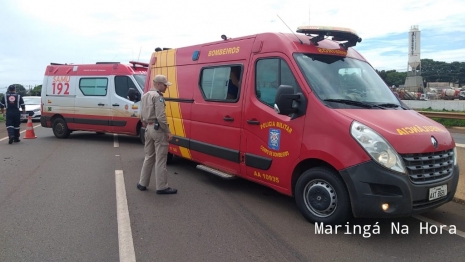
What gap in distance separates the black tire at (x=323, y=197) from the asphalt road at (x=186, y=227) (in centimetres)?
17

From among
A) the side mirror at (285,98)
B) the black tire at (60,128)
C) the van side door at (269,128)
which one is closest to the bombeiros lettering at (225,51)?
the van side door at (269,128)

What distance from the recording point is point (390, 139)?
3.94m

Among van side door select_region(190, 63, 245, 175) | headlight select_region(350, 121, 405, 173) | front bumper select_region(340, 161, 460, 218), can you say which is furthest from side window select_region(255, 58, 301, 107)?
front bumper select_region(340, 161, 460, 218)

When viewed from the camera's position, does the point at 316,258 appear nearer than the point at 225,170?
Yes

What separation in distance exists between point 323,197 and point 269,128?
→ 3.90 ft

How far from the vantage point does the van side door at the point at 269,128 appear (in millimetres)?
4797

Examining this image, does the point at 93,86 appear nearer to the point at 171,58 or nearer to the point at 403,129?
the point at 171,58

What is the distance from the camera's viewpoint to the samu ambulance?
13.1 feet

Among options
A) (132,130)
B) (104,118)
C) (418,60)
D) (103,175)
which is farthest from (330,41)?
(418,60)

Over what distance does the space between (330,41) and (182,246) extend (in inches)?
142

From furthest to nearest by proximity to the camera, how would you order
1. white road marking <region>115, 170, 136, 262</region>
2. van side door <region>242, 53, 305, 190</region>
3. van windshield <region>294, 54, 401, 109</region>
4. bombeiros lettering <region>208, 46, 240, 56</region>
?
bombeiros lettering <region>208, 46, 240, 56</region> → van side door <region>242, 53, 305, 190</region> → van windshield <region>294, 54, 401, 109</region> → white road marking <region>115, 170, 136, 262</region>

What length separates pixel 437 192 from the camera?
4.14 m

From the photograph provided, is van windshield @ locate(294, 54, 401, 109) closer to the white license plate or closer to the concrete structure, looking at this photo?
the white license plate

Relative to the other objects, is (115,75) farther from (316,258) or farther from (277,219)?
(316,258)
